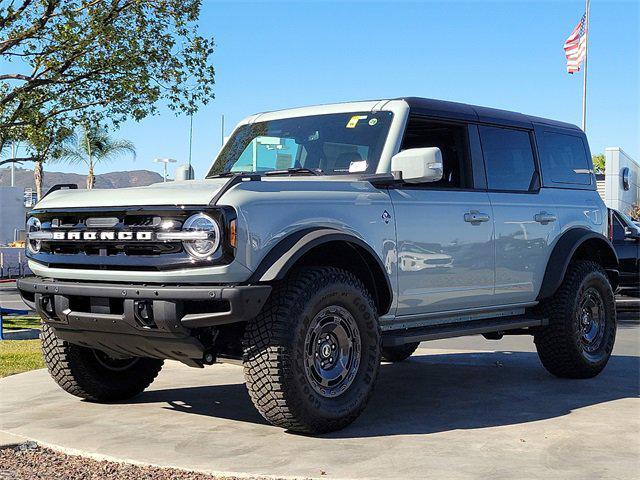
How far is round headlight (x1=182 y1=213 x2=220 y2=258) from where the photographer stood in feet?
16.4

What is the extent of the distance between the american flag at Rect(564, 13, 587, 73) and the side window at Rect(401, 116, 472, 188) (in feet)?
97.8

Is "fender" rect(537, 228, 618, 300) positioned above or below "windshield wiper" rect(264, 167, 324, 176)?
below

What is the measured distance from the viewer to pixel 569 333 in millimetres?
7512

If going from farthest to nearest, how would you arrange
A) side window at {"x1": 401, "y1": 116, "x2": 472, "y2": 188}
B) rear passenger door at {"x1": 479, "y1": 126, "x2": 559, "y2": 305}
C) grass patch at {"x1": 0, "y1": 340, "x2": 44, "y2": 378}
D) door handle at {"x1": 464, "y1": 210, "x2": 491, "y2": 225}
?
grass patch at {"x1": 0, "y1": 340, "x2": 44, "y2": 378} < rear passenger door at {"x1": 479, "y1": 126, "x2": 559, "y2": 305} < side window at {"x1": 401, "y1": 116, "x2": 472, "y2": 188} < door handle at {"x1": 464, "y1": 210, "x2": 491, "y2": 225}

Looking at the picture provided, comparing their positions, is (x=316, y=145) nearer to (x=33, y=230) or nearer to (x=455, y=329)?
(x=455, y=329)

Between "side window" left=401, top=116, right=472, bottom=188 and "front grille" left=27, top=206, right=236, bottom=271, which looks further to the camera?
"side window" left=401, top=116, right=472, bottom=188

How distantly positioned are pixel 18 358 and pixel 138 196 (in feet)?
16.4

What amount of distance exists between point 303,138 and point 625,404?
308cm

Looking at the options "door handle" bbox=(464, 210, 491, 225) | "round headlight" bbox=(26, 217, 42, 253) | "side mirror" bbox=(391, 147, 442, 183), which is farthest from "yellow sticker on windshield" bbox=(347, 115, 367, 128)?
"round headlight" bbox=(26, 217, 42, 253)

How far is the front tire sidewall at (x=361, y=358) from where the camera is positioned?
5223 mm

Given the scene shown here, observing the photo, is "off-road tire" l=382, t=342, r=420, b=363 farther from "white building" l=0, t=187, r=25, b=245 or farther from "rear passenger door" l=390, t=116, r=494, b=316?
"white building" l=0, t=187, r=25, b=245

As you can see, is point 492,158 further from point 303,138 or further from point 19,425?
point 19,425

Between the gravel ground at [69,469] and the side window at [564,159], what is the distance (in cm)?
469

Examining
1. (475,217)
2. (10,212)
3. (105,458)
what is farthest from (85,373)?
(10,212)
